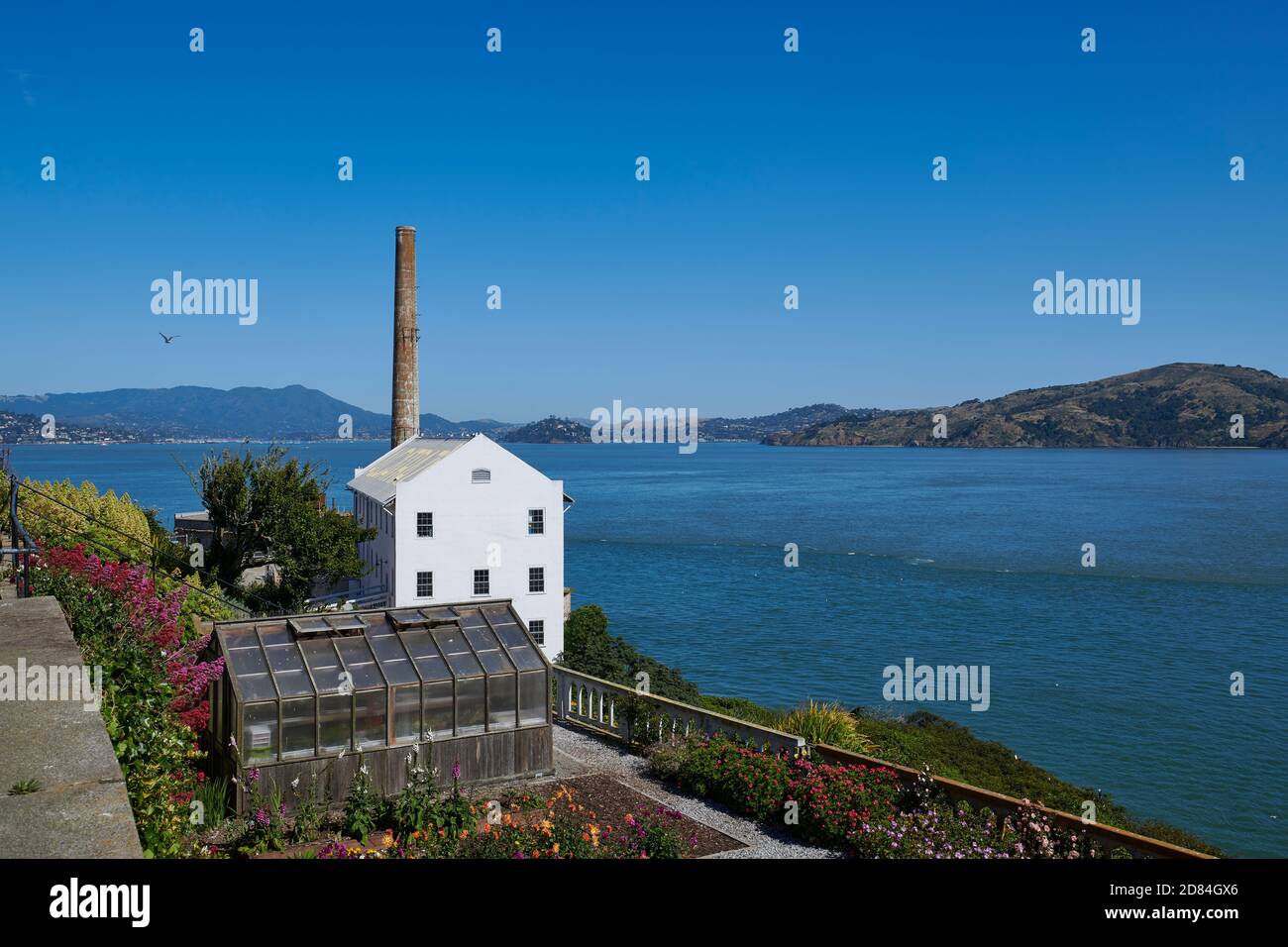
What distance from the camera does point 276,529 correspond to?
4509 cm

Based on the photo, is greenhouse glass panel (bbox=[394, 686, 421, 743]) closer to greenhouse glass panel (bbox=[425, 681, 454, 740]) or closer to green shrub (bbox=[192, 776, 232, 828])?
greenhouse glass panel (bbox=[425, 681, 454, 740])

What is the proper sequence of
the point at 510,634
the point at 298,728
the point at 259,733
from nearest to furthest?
1. the point at 259,733
2. the point at 298,728
3. the point at 510,634

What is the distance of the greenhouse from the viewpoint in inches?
639

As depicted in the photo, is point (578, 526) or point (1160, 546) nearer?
point (1160, 546)

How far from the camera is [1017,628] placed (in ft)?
201

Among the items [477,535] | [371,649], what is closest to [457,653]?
[371,649]

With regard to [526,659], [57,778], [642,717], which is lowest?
[642,717]

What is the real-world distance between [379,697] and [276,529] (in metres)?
30.7

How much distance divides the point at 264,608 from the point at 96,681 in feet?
121

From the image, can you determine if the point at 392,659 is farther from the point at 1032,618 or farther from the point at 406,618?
the point at 1032,618

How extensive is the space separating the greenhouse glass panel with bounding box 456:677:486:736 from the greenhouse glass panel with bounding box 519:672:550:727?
0.81 m
